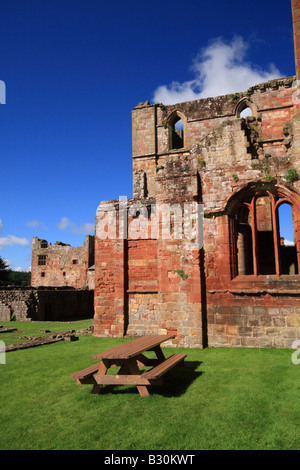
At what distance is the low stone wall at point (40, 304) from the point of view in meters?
20.2

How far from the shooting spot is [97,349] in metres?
9.34

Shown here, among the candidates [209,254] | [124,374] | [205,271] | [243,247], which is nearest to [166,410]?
[124,374]

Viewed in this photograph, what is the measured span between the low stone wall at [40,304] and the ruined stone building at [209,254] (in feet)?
34.0

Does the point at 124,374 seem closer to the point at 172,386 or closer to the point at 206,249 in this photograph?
the point at 172,386

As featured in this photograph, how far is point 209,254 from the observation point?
9477 mm

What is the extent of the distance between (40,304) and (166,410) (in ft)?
59.2

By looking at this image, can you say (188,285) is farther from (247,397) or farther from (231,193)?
(247,397)

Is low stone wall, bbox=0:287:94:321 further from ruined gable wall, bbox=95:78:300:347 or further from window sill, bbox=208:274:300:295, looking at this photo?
window sill, bbox=208:274:300:295

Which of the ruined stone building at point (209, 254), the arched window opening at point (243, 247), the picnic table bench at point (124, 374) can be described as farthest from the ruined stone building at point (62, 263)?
the picnic table bench at point (124, 374)

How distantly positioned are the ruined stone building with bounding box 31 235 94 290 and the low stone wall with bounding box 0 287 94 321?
1309cm

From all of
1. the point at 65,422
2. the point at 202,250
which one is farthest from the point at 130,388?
the point at 202,250

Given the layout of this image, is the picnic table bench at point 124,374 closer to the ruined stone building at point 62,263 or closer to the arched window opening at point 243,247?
the arched window opening at point 243,247

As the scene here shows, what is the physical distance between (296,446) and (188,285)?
5.80m

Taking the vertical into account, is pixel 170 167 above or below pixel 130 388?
above
